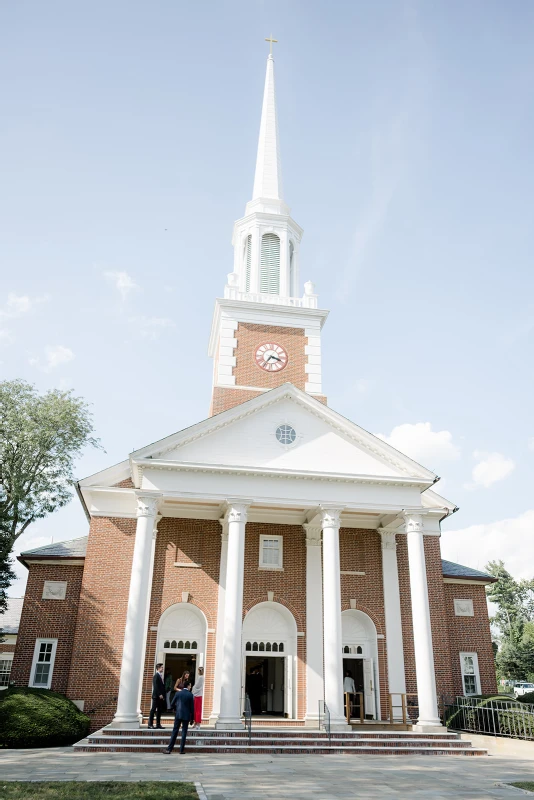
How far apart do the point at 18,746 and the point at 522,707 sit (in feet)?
49.8

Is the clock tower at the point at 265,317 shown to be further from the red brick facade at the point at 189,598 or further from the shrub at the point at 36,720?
the shrub at the point at 36,720

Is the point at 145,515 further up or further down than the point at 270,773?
further up

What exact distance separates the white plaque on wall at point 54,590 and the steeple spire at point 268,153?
21.1 meters

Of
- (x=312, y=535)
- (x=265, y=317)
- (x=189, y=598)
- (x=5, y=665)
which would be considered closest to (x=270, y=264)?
(x=265, y=317)

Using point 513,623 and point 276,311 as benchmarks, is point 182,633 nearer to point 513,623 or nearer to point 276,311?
point 276,311

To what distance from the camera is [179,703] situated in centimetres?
1504

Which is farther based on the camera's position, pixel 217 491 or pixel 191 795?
pixel 217 491

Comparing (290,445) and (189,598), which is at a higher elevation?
(290,445)

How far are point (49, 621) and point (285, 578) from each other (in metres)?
8.95

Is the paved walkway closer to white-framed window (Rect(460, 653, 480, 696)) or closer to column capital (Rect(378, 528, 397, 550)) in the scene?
white-framed window (Rect(460, 653, 480, 696))

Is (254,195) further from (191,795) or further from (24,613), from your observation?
(191,795)

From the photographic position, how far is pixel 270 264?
31.2 metres

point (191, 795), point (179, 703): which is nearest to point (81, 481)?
point (179, 703)

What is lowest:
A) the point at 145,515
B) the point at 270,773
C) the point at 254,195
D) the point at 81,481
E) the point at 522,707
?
the point at 270,773
